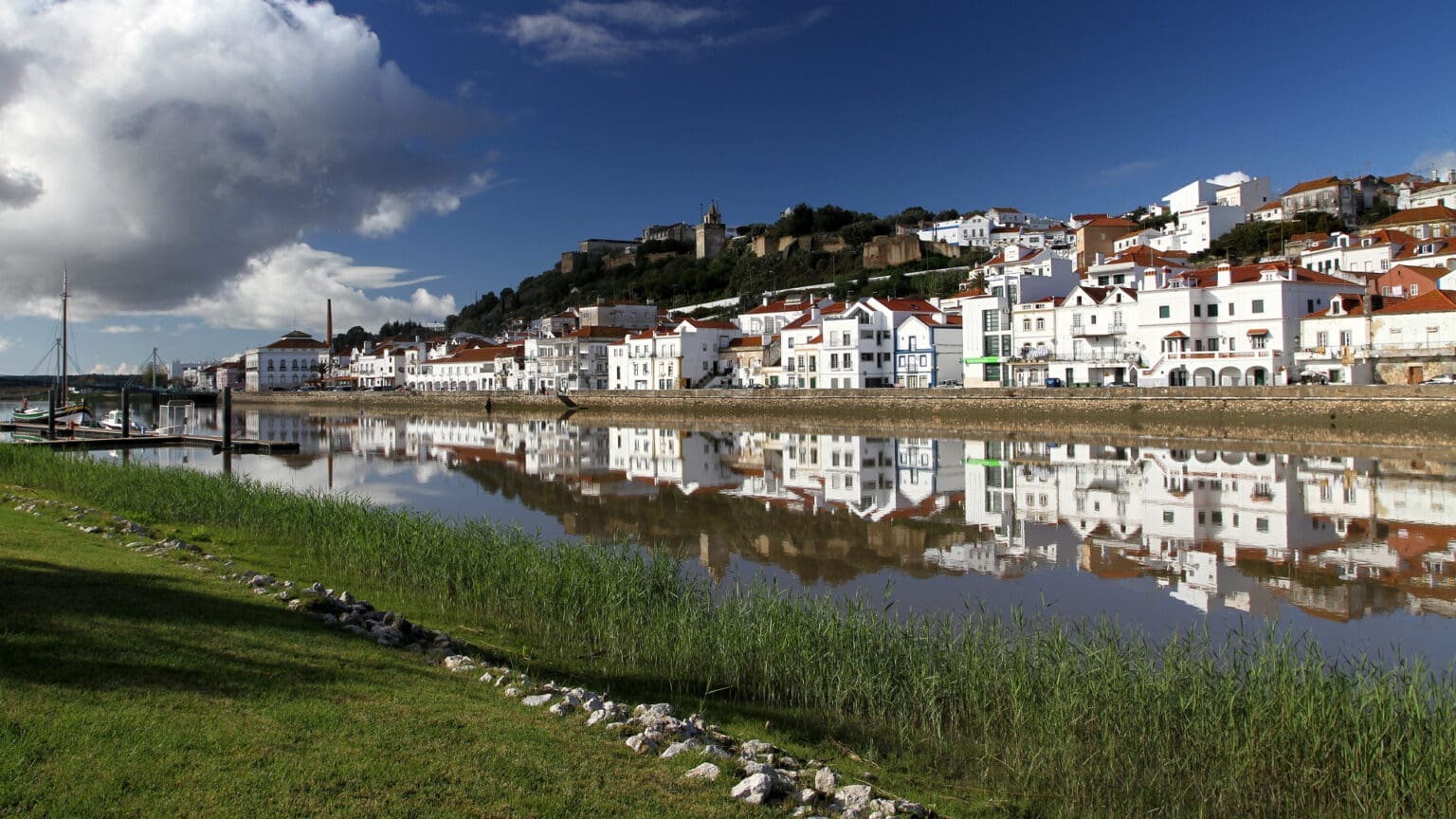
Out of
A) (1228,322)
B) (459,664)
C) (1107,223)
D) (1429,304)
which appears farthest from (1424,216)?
(459,664)

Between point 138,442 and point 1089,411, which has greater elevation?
point 1089,411

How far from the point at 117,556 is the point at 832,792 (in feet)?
27.9

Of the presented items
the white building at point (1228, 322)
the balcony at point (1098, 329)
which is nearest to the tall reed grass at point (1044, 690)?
the white building at point (1228, 322)

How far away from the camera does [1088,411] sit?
4447 centimetres

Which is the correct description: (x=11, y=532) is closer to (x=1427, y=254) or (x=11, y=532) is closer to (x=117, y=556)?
(x=117, y=556)

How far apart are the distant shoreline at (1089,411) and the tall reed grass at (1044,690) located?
27.9 m

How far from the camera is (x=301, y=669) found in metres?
6.30

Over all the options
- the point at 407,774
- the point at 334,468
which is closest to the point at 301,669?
the point at 407,774

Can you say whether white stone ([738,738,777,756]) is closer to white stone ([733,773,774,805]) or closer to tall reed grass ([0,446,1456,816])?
white stone ([733,773,774,805])

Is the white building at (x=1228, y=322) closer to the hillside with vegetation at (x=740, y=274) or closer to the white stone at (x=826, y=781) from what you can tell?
the hillside with vegetation at (x=740, y=274)

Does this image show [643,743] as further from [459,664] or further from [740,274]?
[740,274]

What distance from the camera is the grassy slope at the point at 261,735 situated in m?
4.40

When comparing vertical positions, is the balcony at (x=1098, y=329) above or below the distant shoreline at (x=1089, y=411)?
above

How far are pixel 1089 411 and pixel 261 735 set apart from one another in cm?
4425
